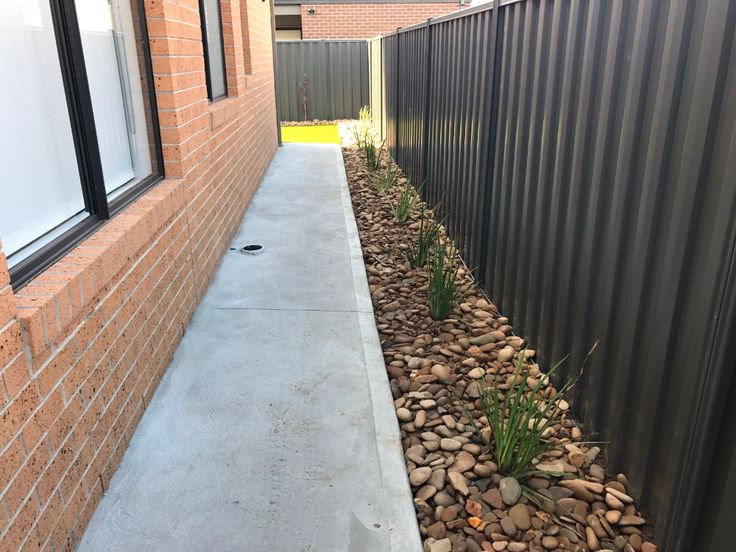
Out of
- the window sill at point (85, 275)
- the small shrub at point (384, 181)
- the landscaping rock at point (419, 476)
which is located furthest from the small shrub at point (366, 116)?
the landscaping rock at point (419, 476)

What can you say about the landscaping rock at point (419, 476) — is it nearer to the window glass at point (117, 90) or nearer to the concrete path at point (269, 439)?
the concrete path at point (269, 439)

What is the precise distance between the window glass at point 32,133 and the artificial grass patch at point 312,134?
32.8ft

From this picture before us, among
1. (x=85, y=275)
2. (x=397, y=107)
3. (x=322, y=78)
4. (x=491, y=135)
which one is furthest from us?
(x=322, y=78)

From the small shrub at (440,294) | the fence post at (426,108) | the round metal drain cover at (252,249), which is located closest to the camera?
the small shrub at (440,294)

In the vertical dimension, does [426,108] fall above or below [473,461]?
above

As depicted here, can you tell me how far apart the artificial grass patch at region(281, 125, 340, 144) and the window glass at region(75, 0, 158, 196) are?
8.97 meters

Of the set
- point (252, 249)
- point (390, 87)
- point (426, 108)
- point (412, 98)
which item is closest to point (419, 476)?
point (252, 249)

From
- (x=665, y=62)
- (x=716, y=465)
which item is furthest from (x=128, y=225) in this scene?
(x=716, y=465)

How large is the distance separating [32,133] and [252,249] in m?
3.07

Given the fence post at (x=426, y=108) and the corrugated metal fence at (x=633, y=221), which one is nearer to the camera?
the corrugated metal fence at (x=633, y=221)

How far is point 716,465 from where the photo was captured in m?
1.93

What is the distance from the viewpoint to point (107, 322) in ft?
8.29

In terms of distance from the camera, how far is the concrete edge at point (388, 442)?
89.8 inches

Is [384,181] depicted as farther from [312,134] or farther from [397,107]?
[312,134]
